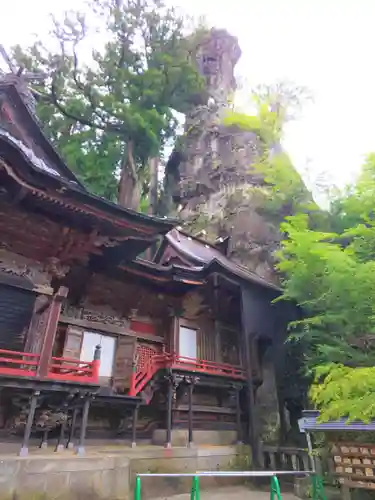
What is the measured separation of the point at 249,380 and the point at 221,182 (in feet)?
55.4

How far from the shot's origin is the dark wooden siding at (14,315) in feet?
29.4

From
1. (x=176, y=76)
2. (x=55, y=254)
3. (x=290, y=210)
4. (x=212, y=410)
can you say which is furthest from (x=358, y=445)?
(x=176, y=76)

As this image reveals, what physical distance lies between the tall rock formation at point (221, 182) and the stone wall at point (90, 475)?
1204cm

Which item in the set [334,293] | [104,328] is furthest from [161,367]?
[334,293]

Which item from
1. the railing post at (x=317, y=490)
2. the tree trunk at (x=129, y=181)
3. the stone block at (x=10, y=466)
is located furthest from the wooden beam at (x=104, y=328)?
the tree trunk at (x=129, y=181)

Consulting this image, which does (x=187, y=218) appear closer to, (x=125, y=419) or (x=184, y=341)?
(x=184, y=341)

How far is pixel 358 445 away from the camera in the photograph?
24.6 ft

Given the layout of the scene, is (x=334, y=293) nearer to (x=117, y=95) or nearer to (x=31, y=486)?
(x=31, y=486)

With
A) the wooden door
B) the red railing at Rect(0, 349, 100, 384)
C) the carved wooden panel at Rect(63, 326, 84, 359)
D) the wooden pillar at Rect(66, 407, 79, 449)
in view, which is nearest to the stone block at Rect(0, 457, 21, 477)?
the red railing at Rect(0, 349, 100, 384)

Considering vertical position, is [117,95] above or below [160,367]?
above

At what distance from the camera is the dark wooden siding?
8.95m

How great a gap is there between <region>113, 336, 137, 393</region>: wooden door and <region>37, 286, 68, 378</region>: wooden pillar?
3.27 meters

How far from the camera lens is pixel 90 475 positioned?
7301 millimetres

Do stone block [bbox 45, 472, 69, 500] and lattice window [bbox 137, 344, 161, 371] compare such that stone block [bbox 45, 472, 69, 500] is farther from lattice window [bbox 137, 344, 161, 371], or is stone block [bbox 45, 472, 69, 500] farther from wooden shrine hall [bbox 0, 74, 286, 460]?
lattice window [bbox 137, 344, 161, 371]
